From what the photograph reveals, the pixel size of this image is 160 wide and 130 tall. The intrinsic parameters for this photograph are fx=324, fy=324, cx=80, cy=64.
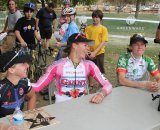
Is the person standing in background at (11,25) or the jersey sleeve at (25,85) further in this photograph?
the person standing in background at (11,25)

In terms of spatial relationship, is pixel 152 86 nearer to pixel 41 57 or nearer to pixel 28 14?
pixel 28 14

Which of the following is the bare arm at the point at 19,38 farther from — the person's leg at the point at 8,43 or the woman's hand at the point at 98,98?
the woman's hand at the point at 98,98


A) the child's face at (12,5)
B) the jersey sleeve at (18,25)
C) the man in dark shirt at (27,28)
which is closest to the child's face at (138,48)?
the man in dark shirt at (27,28)

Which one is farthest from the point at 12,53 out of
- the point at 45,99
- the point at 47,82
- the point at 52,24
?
the point at 52,24

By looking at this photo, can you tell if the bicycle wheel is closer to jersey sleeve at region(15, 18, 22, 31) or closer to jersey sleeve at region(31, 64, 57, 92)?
jersey sleeve at region(15, 18, 22, 31)

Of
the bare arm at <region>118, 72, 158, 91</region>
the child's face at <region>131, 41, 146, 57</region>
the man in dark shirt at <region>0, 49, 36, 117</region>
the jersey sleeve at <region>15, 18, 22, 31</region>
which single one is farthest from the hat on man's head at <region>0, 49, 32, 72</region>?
the jersey sleeve at <region>15, 18, 22, 31</region>

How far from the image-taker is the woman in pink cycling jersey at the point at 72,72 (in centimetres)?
315

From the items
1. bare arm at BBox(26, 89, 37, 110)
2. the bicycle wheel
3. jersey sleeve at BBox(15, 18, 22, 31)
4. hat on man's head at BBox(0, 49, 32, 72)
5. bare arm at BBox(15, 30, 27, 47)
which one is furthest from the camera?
the bicycle wheel

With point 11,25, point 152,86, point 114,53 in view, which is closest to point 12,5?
point 11,25

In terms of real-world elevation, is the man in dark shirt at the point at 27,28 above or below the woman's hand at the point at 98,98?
above

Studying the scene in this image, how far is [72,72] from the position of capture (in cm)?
317

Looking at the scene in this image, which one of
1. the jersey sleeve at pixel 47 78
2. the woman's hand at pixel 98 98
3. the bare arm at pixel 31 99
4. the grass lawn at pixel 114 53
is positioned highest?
the jersey sleeve at pixel 47 78

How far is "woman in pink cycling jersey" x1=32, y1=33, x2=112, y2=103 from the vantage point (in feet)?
10.3

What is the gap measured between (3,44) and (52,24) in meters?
3.99
